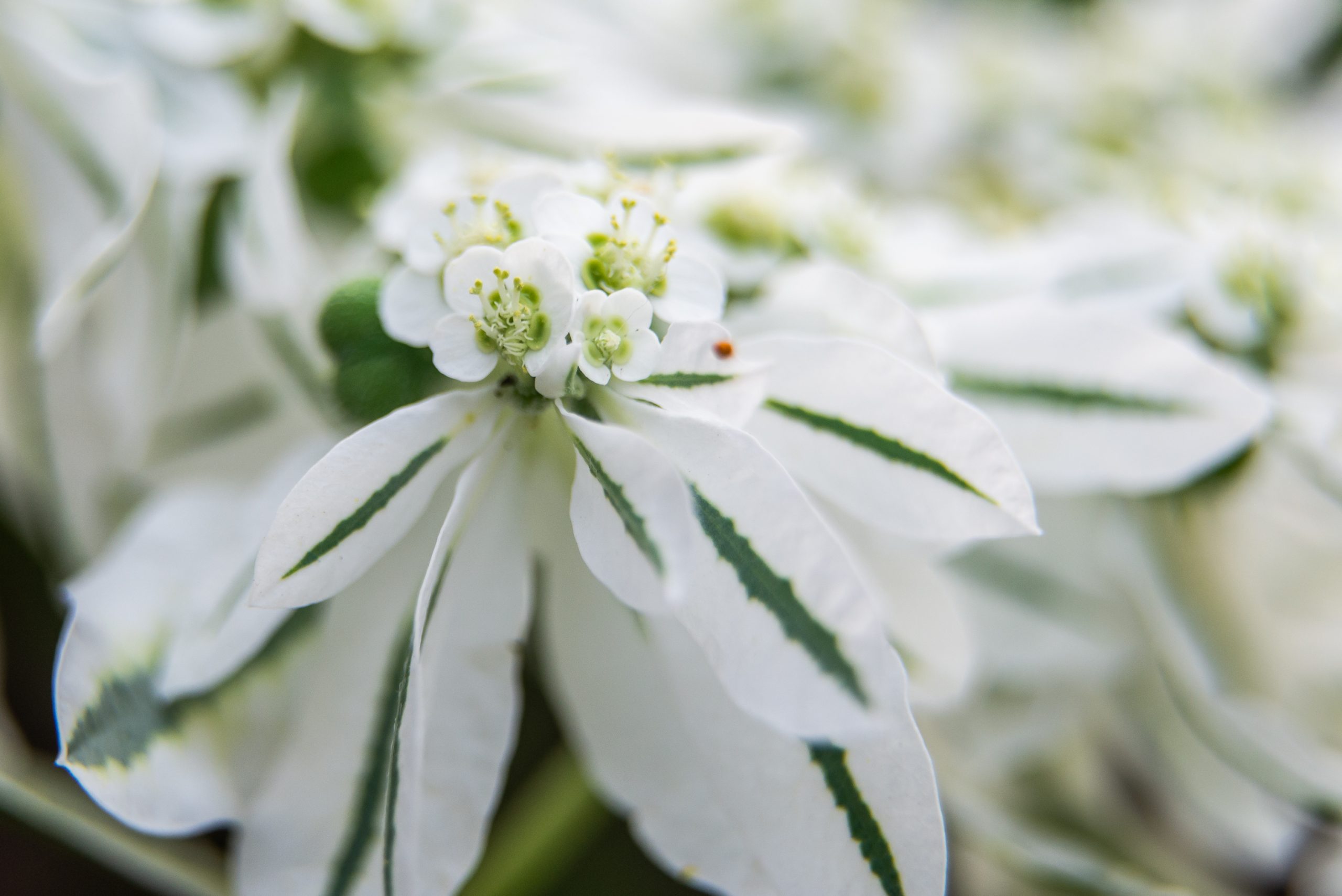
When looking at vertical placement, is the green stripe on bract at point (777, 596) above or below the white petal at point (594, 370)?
below

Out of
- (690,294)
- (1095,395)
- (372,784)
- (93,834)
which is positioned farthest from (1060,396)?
(93,834)

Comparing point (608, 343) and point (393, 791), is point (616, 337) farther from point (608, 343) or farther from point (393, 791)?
point (393, 791)

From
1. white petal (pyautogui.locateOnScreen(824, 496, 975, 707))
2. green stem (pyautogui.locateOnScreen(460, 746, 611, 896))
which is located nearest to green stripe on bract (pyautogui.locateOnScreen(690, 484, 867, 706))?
white petal (pyautogui.locateOnScreen(824, 496, 975, 707))

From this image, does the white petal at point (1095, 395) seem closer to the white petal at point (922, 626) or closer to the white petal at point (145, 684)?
the white petal at point (922, 626)

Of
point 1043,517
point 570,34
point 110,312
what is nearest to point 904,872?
point 1043,517

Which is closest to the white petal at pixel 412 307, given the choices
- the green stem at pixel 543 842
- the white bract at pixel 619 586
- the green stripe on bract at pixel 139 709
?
the white bract at pixel 619 586

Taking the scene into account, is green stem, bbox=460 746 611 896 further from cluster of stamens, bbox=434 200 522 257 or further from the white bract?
cluster of stamens, bbox=434 200 522 257

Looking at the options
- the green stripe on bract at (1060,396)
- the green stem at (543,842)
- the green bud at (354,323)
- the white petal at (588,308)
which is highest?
the white petal at (588,308)
